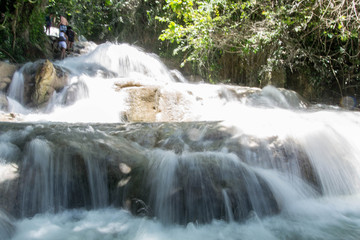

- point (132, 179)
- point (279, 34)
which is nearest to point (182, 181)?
point (132, 179)

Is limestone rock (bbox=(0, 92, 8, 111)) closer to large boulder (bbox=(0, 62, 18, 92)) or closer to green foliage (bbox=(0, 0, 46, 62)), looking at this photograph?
large boulder (bbox=(0, 62, 18, 92))

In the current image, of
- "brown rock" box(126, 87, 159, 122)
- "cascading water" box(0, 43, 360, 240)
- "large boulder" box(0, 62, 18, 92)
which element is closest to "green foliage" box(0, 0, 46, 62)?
"large boulder" box(0, 62, 18, 92)

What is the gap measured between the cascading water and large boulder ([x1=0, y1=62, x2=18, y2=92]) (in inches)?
141

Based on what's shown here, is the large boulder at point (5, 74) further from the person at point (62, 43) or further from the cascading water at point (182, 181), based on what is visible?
the cascading water at point (182, 181)

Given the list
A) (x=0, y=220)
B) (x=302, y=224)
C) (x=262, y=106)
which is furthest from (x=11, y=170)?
(x=262, y=106)

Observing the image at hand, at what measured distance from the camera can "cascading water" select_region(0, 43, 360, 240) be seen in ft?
7.59

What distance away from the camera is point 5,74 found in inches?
238

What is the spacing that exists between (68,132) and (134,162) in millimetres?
932

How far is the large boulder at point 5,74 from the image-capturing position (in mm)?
5903

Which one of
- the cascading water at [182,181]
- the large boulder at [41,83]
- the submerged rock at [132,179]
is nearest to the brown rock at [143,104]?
the large boulder at [41,83]

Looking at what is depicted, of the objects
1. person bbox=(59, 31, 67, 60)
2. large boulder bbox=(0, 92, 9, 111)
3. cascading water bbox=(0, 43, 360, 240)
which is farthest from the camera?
person bbox=(59, 31, 67, 60)

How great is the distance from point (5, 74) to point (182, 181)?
5.59 meters

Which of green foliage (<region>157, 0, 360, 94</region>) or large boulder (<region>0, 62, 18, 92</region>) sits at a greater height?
green foliage (<region>157, 0, 360, 94</region>)

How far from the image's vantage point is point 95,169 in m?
2.73
